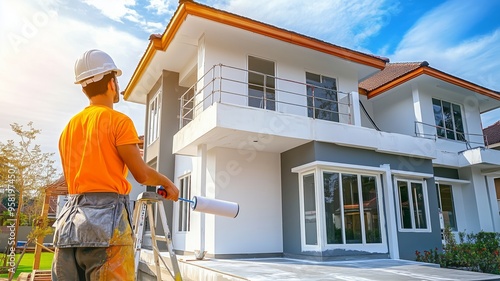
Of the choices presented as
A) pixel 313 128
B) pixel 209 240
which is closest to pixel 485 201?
pixel 313 128

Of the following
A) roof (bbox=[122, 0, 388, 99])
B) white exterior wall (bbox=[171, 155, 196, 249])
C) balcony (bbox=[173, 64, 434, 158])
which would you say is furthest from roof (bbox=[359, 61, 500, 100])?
white exterior wall (bbox=[171, 155, 196, 249])

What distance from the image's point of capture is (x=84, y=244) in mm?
1358

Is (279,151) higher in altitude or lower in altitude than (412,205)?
higher

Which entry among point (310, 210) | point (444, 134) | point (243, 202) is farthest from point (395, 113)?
point (243, 202)

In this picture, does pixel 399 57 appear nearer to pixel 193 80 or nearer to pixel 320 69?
pixel 320 69

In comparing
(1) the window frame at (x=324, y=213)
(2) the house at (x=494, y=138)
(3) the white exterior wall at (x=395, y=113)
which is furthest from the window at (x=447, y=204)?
(2) the house at (x=494, y=138)

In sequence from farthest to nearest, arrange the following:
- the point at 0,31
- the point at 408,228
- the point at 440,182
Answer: the point at 440,182 → the point at 408,228 → the point at 0,31

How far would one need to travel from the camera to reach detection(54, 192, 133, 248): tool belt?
136 centimetres

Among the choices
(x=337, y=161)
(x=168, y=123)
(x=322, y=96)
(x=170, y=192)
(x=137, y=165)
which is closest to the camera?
(x=137, y=165)

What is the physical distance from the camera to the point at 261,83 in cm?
870

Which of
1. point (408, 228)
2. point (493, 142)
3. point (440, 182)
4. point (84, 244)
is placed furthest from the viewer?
point (493, 142)

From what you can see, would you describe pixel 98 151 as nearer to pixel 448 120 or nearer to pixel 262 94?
pixel 262 94

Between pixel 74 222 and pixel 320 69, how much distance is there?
8928mm

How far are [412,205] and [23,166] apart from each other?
10.1 m
